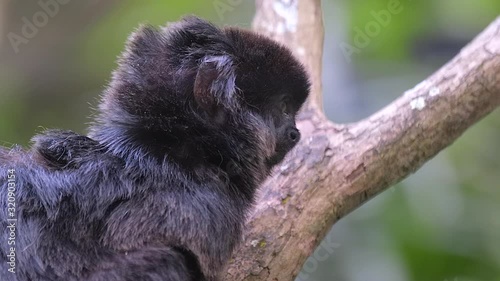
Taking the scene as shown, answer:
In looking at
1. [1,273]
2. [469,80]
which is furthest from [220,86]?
[469,80]

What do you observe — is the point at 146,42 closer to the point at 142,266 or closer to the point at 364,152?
the point at 142,266

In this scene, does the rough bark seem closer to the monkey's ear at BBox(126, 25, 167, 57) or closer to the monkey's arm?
the monkey's arm

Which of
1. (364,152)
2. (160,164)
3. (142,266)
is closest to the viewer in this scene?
(142,266)

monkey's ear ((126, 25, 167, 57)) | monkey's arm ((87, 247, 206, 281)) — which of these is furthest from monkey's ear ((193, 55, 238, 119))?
monkey's arm ((87, 247, 206, 281))

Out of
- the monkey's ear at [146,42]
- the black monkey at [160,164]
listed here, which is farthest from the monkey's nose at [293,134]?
the monkey's ear at [146,42]

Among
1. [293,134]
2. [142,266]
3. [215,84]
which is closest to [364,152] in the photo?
[293,134]

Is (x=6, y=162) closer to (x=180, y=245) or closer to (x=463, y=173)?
(x=180, y=245)

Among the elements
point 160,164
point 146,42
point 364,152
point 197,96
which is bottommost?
point 160,164
